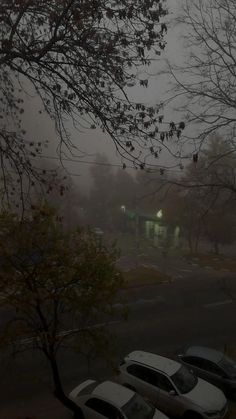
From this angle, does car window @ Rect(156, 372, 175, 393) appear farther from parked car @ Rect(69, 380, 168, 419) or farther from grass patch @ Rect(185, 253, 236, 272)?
grass patch @ Rect(185, 253, 236, 272)

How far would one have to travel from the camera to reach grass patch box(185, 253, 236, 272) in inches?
1132

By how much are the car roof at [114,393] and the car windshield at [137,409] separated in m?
0.11

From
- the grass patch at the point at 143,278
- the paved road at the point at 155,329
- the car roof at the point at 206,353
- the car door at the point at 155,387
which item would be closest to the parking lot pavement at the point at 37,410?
the paved road at the point at 155,329

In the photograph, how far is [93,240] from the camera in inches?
387

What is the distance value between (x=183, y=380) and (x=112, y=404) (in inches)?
97.3

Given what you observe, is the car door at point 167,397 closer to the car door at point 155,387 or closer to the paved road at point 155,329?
the car door at point 155,387

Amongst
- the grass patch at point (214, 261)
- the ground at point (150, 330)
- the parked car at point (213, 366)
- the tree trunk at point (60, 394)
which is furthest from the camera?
the grass patch at point (214, 261)

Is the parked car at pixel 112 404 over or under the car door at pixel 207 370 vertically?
over

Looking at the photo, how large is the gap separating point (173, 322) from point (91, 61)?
13.1 metres

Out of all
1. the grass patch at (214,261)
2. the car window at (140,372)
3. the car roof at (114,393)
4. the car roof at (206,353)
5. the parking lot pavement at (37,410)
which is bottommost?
the parking lot pavement at (37,410)

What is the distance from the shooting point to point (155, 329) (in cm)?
1653

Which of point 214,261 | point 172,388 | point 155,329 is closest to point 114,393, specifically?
point 172,388

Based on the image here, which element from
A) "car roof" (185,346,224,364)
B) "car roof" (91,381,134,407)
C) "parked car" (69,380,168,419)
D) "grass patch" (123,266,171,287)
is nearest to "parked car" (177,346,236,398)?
"car roof" (185,346,224,364)

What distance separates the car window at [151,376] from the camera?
36.4 ft
